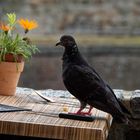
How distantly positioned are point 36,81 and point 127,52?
2224 mm

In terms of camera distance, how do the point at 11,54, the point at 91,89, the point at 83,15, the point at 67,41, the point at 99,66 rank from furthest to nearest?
1. the point at 83,15
2. the point at 99,66
3. the point at 11,54
4. the point at 67,41
5. the point at 91,89

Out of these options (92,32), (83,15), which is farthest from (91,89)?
(83,15)

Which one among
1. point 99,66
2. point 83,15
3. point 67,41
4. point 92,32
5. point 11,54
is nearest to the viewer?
point 67,41

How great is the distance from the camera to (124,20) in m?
13.9

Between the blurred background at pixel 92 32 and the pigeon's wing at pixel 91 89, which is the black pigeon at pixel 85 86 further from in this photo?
the blurred background at pixel 92 32

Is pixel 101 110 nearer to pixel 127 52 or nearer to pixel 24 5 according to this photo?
pixel 127 52

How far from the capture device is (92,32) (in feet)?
44.4

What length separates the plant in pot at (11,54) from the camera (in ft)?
10.9

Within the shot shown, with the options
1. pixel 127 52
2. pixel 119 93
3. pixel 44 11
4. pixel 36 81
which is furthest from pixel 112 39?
pixel 119 93

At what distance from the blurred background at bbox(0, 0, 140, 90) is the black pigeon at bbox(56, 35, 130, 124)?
314 inches

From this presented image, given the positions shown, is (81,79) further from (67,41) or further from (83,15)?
(83,15)

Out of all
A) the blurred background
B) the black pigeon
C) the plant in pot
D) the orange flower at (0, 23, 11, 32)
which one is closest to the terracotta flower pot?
the plant in pot

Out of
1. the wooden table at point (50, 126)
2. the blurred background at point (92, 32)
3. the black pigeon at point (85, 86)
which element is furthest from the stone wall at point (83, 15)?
the wooden table at point (50, 126)

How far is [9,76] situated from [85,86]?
553 millimetres
